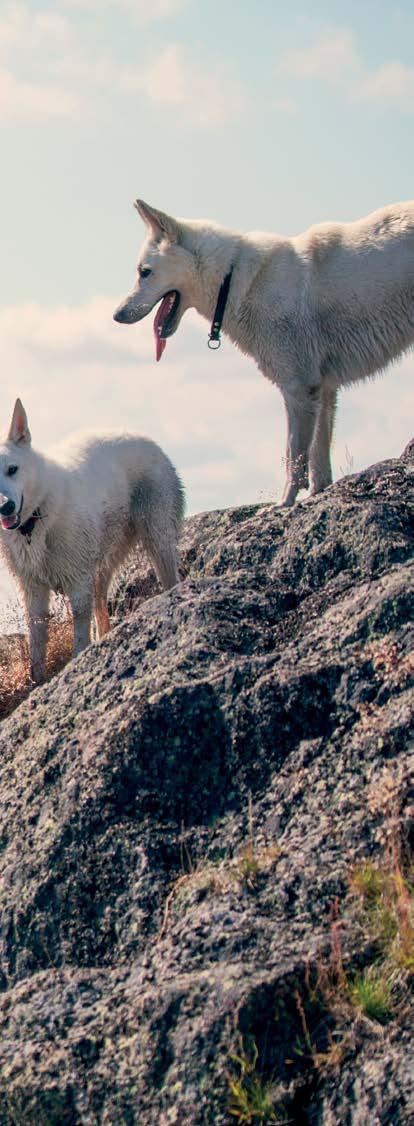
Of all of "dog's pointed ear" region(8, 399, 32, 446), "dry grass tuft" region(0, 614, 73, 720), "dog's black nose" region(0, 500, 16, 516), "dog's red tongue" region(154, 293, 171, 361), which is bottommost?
"dry grass tuft" region(0, 614, 73, 720)

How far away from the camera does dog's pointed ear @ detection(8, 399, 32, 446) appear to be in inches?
377

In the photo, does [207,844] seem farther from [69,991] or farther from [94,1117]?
[94,1117]

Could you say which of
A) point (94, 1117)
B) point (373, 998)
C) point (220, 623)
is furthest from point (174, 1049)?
point (220, 623)

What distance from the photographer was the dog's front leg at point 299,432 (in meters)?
8.64

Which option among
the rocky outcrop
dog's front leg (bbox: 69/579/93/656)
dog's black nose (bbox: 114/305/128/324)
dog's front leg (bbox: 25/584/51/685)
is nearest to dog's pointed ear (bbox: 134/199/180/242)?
dog's black nose (bbox: 114/305/128/324)

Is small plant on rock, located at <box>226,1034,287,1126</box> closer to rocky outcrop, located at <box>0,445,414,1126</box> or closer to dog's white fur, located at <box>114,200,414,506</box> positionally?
rocky outcrop, located at <box>0,445,414,1126</box>

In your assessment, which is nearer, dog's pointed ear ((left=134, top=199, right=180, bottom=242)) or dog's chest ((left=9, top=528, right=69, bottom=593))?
dog's pointed ear ((left=134, top=199, right=180, bottom=242))

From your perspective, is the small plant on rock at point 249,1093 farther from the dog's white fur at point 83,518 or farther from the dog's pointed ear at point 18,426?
the dog's pointed ear at point 18,426

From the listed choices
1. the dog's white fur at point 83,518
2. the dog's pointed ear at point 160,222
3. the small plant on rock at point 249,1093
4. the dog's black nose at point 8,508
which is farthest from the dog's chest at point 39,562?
the small plant on rock at point 249,1093

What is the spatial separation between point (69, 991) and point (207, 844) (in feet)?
2.44

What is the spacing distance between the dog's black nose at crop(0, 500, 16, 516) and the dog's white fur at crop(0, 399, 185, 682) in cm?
2

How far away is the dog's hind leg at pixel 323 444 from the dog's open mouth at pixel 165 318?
126cm

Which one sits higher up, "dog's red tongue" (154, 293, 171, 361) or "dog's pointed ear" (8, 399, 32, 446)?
"dog's red tongue" (154, 293, 171, 361)

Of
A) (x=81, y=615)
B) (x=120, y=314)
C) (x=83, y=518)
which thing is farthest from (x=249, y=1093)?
(x=120, y=314)
